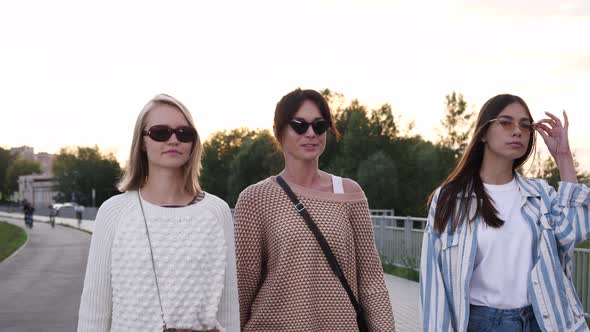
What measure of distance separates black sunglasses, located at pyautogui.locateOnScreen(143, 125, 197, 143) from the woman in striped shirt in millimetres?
1300

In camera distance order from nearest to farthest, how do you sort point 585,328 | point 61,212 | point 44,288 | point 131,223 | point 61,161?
point 131,223, point 585,328, point 44,288, point 61,212, point 61,161

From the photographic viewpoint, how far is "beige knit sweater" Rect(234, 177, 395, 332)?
3.87 m

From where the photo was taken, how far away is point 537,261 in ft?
12.3

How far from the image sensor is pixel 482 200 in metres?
3.93

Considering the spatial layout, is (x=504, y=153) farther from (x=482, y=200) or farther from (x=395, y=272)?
(x=395, y=272)

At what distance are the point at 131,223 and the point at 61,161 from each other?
160394 millimetres

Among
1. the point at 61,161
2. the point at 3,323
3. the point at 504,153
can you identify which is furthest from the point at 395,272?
the point at 61,161

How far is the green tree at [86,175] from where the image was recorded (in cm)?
13988

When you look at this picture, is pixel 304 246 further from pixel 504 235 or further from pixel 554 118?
pixel 554 118

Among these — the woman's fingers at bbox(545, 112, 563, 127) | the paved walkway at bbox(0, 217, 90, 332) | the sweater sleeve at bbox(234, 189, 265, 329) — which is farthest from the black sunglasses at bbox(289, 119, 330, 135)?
the paved walkway at bbox(0, 217, 90, 332)

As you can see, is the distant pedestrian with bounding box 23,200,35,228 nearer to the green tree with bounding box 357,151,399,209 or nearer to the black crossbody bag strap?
the green tree with bounding box 357,151,399,209

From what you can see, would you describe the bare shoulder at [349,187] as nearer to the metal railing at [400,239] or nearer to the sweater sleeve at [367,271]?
the sweater sleeve at [367,271]

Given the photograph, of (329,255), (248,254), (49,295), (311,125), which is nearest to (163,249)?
(248,254)

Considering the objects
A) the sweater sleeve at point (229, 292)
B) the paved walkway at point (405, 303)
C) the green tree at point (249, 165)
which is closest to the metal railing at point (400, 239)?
the paved walkway at point (405, 303)
